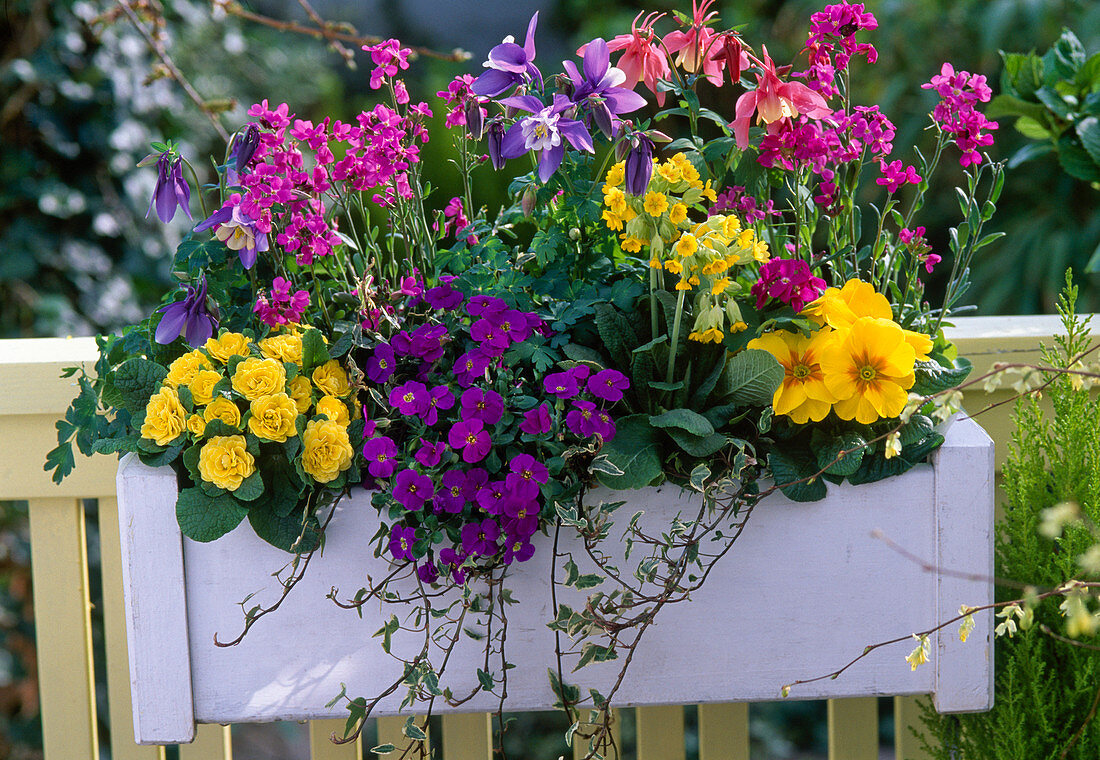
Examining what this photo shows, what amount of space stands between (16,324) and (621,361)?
1.56 m

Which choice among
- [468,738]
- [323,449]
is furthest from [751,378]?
[468,738]

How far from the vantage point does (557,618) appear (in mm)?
824

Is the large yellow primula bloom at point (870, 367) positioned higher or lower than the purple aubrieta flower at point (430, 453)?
higher

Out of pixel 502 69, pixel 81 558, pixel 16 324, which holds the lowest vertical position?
pixel 81 558

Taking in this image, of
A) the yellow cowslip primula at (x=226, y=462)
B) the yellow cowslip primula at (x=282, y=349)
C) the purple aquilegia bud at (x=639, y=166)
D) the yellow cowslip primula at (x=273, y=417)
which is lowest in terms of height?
the yellow cowslip primula at (x=226, y=462)

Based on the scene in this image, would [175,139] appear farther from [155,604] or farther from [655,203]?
[655,203]

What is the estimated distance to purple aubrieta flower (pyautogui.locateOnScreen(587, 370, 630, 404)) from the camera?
2.67ft

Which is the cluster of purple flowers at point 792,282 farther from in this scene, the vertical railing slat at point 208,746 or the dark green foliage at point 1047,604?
the vertical railing slat at point 208,746

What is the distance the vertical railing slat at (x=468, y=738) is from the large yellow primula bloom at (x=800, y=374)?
1.83 ft

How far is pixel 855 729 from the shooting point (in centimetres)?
118

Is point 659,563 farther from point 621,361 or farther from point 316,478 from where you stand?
Result: point 316,478

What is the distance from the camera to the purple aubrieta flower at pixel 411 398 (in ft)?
2.70

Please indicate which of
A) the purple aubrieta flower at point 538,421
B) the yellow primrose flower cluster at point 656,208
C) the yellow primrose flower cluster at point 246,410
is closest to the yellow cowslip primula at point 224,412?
the yellow primrose flower cluster at point 246,410

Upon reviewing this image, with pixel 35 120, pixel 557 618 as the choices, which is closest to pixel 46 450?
pixel 557 618
